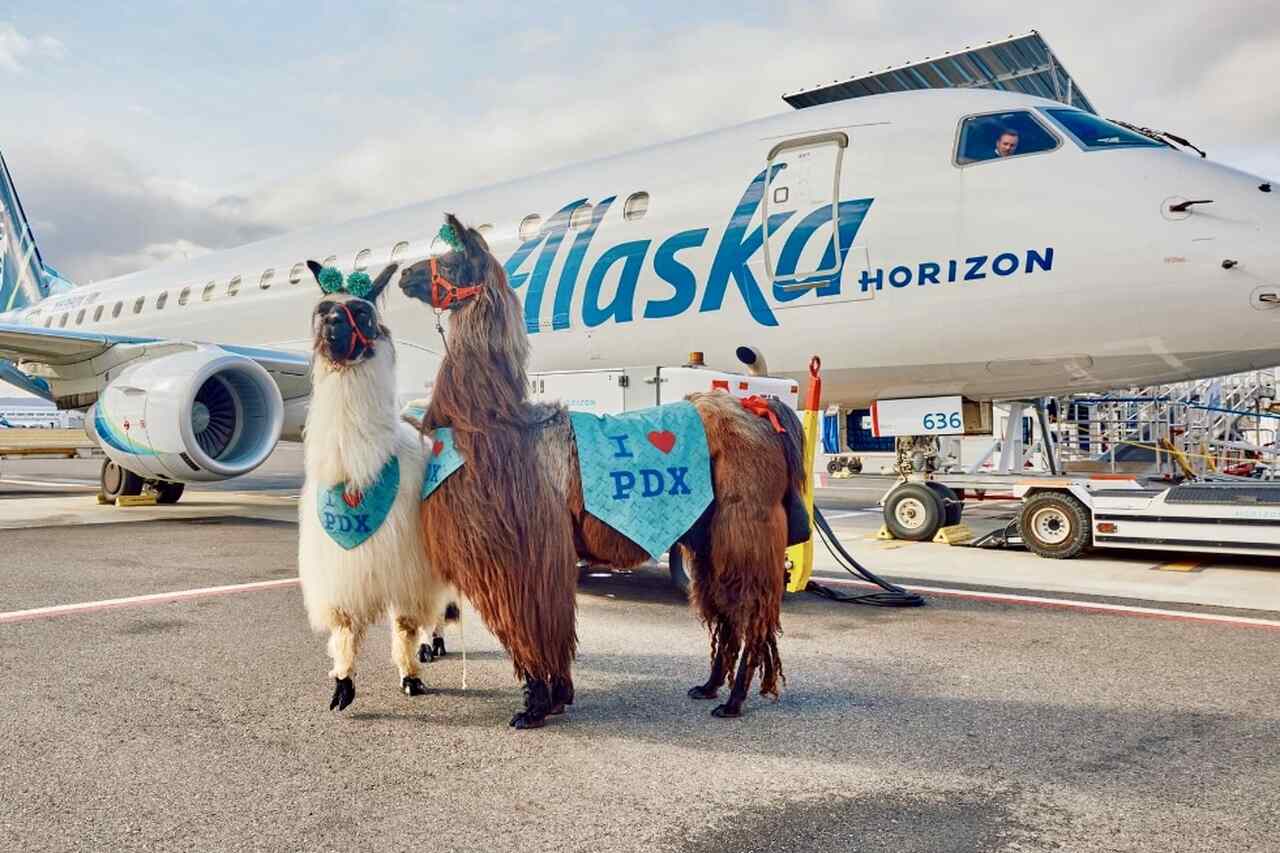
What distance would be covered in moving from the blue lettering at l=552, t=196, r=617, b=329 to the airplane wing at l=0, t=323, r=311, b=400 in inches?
144

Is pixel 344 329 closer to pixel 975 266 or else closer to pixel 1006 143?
pixel 975 266

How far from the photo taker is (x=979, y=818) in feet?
7.79

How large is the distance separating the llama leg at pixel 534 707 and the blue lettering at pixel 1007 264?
489 centimetres

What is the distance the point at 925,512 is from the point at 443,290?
6199mm

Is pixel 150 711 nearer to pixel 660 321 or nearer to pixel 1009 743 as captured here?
pixel 1009 743

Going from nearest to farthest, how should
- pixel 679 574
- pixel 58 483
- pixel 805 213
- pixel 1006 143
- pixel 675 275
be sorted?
pixel 679 574
pixel 1006 143
pixel 805 213
pixel 675 275
pixel 58 483

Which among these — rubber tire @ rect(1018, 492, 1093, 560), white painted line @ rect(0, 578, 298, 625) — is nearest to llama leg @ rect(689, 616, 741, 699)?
white painted line @ rect(0, 578, 298, 625)

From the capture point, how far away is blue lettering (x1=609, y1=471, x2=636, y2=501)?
3.25 metres

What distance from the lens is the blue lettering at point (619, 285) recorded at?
7.93 meters

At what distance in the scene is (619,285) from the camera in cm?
800

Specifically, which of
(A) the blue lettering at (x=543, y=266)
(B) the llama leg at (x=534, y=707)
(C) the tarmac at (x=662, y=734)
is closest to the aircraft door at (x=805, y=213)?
(A) the blue lettering at (x=543, y=266)

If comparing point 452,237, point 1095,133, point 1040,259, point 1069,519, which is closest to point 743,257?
point 1040,259

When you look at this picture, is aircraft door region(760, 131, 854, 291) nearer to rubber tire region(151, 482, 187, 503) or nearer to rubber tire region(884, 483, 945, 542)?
rubber tire region(884, 483, 945, 542)

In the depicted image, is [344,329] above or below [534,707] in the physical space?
above
